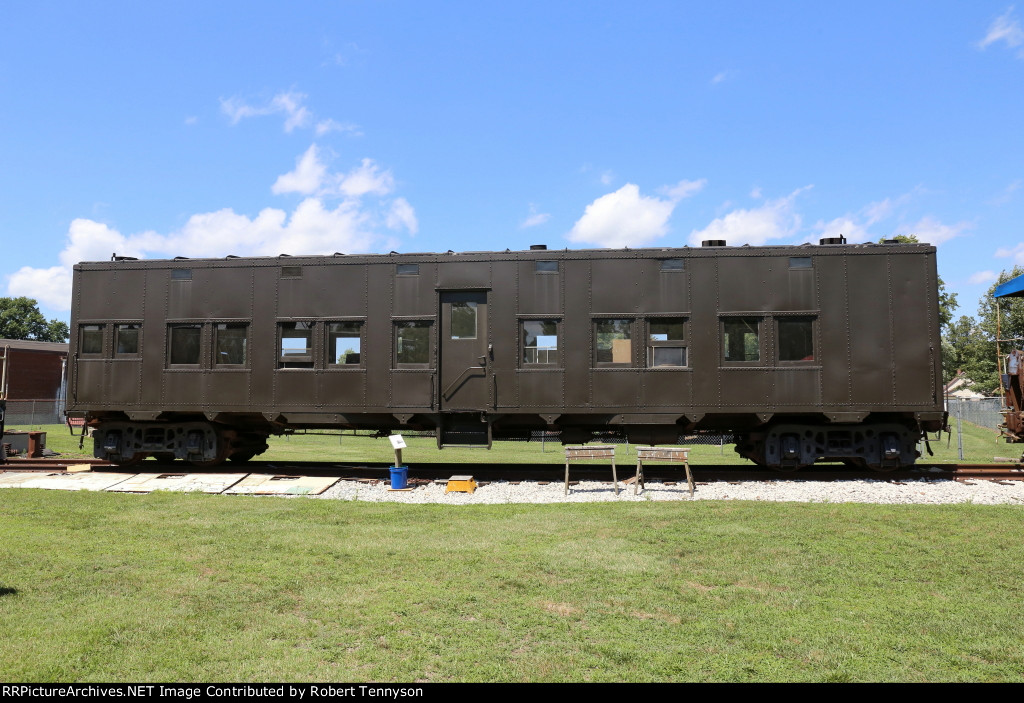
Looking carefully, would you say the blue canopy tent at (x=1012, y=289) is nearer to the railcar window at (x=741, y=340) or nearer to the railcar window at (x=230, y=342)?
the railcar window at (x=741, y=340)

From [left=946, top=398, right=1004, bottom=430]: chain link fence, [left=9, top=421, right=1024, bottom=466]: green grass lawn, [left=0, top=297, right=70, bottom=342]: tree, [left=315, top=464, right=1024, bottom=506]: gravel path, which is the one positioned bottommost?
[left=9, top=421, right=1024, bottom=466]: green grass lawn

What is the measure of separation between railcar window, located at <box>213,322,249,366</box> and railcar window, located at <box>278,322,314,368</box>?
0.82m

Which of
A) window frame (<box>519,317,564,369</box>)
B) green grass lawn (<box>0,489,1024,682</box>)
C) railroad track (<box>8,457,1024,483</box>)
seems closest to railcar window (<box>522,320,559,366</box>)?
window frame (<box>519,317,564,369</box>)

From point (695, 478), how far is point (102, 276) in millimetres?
13348

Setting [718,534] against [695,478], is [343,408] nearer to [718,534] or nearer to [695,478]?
[695,478]

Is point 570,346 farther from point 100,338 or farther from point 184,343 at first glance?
point 100,338

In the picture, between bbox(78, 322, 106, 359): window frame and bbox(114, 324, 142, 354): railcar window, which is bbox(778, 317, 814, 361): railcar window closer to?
bbox(114, 324, 142, 354): railcar window

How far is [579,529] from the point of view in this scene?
8.34m

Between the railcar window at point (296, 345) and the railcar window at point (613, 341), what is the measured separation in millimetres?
5863

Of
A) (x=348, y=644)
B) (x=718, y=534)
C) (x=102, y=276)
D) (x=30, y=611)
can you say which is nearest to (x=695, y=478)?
(x=718, y=534)

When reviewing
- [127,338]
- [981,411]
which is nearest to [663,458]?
[127,338]

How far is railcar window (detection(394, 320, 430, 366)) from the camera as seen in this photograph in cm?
1315

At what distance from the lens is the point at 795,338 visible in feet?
41.6

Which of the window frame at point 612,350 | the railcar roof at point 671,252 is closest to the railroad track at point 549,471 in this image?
the window frame at point 612,350
